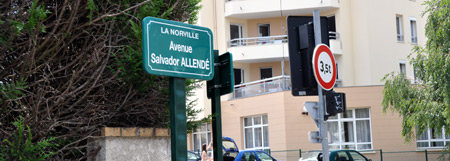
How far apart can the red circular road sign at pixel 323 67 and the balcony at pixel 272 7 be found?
1099 inches

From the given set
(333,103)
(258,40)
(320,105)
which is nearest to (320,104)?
(320,105)

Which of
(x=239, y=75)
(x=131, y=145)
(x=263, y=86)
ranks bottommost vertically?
(x=131, y=145)

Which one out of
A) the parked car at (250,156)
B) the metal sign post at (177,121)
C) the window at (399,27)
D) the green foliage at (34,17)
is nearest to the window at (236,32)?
the window at (399,27)

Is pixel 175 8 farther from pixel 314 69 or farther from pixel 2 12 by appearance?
pixel 314 69

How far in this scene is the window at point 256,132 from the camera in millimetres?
36656

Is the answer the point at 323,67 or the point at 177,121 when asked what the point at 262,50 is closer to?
the point at 323,67

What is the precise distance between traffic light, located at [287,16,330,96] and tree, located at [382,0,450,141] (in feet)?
48.6

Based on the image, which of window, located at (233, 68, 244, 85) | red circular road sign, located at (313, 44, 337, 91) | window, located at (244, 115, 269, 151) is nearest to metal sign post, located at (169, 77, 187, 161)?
red circular road sign, located at (313, 44, 337, 91)

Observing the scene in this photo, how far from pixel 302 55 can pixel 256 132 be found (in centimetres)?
2844

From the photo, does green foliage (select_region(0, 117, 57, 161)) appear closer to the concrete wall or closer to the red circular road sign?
the concrete wall

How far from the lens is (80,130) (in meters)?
5.41

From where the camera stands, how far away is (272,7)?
37.0m

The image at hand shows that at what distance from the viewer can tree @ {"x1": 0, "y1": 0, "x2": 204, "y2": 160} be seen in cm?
482

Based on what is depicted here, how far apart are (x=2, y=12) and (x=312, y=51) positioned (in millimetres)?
5077
